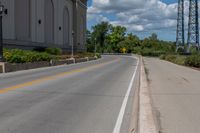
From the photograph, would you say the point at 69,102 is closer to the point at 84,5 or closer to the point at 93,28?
the point at 84,5

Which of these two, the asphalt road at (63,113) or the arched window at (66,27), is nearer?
the asphalt road at (63,113)

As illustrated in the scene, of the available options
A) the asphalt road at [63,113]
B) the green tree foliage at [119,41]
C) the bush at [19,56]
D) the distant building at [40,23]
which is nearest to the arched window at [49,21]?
the distant building at [40,23]

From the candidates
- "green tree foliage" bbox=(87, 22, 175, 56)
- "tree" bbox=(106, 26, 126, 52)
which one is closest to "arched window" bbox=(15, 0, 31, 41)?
"green tree foliage" bbox=(87, 22, 175, 56)

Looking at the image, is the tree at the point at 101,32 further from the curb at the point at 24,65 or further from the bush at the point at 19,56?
the bush at the point at 19,56

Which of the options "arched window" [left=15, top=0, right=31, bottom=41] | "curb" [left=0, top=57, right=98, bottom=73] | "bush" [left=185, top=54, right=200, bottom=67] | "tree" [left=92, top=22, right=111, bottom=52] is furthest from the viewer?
"tree" [left=92, top=22, right=111, bottom=52]

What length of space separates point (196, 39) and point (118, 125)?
100m

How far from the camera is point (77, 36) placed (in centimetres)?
9288

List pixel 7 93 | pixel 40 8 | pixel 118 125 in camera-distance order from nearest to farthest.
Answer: pixel 118 125 → pixel 7 93 → pixel 40 8

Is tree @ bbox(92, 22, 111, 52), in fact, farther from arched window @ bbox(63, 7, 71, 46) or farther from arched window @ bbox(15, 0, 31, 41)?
arched window @ bbox(15, 0, 31, 41)

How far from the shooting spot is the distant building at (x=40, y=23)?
4734 cm

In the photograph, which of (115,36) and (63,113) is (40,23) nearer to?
(63,113)

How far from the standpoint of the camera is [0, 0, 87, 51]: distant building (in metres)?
47.3

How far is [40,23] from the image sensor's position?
59.0 meters

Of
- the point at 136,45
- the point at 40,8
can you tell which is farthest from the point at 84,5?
the point at 136,45
